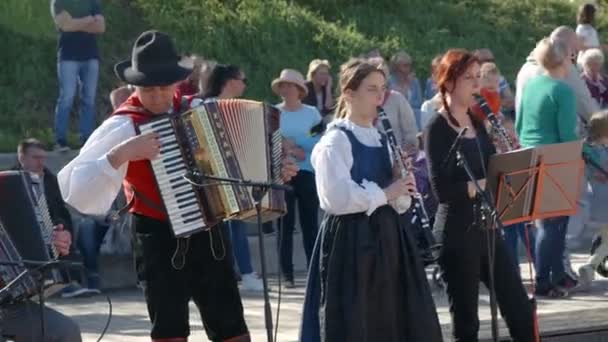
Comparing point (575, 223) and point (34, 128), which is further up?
point (34, 128)

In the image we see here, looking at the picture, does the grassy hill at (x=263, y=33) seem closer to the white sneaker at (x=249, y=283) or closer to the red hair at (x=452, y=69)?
the white sneaker at (x=249, y=283)

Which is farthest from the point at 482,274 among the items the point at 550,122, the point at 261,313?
the point at 550,122

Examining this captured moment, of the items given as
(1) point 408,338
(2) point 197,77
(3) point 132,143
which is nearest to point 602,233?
(2) point 197,77

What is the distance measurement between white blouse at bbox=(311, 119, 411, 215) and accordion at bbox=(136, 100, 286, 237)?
277 millimetres

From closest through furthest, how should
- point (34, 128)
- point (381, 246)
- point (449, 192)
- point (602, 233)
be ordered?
point (381, 246)
point (449, 192)
point (602, 233)
point (34, 128)

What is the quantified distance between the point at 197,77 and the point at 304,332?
15.2 feet

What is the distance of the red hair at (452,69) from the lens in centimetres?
780

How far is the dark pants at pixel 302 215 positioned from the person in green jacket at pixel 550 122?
1680mm

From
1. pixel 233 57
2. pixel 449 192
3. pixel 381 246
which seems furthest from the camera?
pixel 233 57

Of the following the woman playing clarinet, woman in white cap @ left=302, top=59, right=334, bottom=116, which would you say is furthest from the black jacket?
woman in white cap @ left=302, top=59, right=334, bottom=116

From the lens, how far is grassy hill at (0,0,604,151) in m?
14.7

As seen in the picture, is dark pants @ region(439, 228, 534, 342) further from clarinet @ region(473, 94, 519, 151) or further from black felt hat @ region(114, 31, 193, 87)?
black felt hat @ region(114, 31, 193, 87)

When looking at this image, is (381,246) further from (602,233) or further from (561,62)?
(602,233)

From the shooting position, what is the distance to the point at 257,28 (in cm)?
1633
